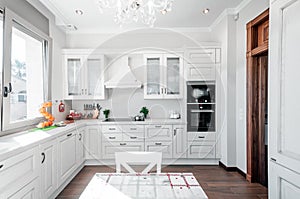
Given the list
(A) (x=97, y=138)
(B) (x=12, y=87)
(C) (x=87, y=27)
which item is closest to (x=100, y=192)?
(B) (x=12, y=87)

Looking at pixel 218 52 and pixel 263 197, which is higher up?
pixel 218 52

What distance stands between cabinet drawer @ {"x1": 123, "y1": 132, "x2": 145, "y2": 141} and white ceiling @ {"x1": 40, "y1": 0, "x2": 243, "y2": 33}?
2.14 m

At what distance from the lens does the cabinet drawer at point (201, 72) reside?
4613 mm

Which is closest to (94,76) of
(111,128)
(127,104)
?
(127,104)

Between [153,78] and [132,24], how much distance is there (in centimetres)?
114

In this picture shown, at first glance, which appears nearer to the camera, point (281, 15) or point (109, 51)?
point (281, 15)

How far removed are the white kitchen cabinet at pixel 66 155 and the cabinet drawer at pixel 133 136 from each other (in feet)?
3.37

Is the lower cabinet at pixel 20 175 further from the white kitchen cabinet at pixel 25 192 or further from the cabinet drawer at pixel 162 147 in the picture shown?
the cabinet drawer at pixel 162 147

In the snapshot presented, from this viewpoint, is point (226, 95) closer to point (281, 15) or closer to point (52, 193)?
point (281, 15)

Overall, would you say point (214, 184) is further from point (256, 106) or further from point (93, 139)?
point (93, 139)

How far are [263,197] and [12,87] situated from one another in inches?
139

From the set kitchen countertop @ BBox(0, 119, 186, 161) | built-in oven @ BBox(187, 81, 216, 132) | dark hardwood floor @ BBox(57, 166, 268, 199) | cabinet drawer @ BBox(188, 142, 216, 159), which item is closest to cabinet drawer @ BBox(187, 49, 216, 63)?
built-in oven @ BBox(187, 81, 216, 132)

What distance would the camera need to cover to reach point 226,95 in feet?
13.9

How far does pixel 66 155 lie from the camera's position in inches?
140
